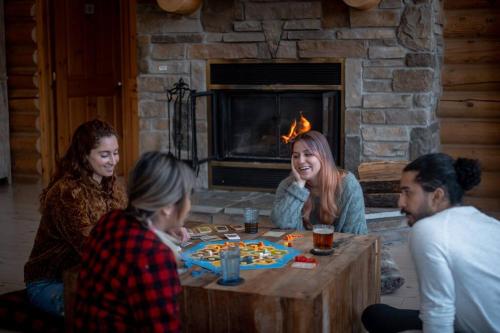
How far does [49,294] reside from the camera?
3213 mm

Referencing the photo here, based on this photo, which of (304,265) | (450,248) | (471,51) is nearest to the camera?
(450,248)

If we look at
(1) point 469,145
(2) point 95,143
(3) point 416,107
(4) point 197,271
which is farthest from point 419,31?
(4) point 197,271

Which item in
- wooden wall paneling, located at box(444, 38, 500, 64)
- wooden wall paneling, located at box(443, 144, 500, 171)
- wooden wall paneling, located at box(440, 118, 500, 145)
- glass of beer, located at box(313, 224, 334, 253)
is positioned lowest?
glass of beer, located at box(313, 224, 334, 253)

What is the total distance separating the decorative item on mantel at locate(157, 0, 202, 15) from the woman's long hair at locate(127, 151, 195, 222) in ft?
12.0

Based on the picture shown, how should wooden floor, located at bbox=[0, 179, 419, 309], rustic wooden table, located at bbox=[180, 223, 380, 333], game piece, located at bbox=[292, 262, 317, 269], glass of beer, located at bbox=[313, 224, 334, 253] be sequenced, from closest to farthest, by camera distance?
1. rustic wooden table, located at bbox=[180, 223, 380, 333]
2. game piece, located at bbox=[292, 262, 317, 269]
3. glass of beer, located at bbox=[313, 224, 334, 253]
4. wooden floor, located at bbox=[0, 179, 419, 309]

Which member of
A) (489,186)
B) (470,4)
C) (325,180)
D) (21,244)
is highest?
(470,4)

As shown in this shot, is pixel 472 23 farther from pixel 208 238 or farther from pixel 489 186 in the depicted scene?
pixel 208 238

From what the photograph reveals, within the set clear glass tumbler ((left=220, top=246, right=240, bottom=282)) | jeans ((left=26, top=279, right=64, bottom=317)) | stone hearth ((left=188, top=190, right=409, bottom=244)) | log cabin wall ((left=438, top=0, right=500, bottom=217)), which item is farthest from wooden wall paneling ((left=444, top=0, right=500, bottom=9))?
clear glass tumbler ((left=220, top=246, right=240, bottom=282))

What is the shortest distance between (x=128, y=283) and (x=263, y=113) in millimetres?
3905

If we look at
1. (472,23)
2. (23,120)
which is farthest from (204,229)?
(23,120)

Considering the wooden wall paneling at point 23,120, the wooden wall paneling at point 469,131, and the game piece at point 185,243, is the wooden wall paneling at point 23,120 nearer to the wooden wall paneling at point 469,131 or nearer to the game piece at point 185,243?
the wooden wall paneling at point 469,131

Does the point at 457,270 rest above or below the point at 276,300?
above

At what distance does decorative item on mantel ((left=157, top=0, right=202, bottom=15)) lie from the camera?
5.52 m

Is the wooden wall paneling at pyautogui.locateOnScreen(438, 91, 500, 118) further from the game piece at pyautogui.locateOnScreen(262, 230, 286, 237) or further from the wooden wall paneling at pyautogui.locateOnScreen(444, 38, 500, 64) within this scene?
the game piece at pyautogui.locateOnScreen(262, 230, 286, 237)
